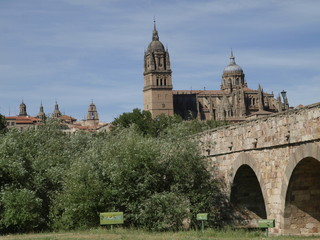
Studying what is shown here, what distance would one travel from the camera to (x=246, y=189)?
90.5 feet

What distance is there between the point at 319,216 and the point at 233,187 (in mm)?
6252

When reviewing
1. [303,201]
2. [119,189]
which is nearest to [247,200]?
[119,189]

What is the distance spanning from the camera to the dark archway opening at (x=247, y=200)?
1073 inches

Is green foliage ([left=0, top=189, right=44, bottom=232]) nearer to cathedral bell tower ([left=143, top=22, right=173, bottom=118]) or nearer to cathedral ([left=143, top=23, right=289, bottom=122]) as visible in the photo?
cathedral ([left=143, top=23, right=289, bottom=122])

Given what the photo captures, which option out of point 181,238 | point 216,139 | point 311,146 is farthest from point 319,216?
point 216,139

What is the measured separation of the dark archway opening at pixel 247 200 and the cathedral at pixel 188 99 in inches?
4538

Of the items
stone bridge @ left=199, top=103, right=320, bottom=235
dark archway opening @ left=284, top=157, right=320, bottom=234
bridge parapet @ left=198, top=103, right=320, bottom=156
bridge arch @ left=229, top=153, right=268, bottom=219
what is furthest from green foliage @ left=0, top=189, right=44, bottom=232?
dark archway opening @ left=284, top=157, right=320, bottom=234

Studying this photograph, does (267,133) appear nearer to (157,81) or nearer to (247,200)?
(247,200)

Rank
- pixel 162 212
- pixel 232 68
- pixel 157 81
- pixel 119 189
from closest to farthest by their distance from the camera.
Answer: pixel 162 212
pixel 119 189
pixel 157 81
pixel 232 68

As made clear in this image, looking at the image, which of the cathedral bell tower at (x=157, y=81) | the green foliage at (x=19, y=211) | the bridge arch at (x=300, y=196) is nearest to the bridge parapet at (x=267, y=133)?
the bridge arch at (x=300, y=196)

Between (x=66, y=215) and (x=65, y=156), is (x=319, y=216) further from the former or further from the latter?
(x=65, y=156)

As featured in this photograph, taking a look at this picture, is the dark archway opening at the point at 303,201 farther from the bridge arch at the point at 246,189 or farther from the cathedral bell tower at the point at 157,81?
the cathedral bell tower at the point at 157,81

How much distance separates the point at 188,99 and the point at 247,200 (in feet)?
435

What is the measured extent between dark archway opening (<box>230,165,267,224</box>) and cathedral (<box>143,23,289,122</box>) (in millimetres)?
115262
